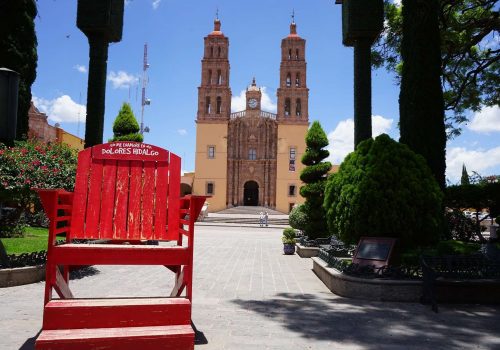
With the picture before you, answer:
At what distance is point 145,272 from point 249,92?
4433cm

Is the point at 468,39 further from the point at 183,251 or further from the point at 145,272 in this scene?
the point at 183,251

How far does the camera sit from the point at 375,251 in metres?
6.37

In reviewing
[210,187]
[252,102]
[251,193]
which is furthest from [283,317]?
[252,102]

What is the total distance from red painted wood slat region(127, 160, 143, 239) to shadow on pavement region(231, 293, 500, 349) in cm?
171

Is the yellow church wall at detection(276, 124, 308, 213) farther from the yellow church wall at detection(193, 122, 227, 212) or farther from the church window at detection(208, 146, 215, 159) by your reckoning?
the church window at detection(208, 146, 215, 159)

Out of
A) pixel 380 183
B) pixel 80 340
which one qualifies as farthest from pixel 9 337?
pixel 380 183

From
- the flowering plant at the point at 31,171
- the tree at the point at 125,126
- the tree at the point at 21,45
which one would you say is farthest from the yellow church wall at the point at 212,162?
the flowering plant at the point at 31,171

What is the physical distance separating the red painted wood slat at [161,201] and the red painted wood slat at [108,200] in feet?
1.34

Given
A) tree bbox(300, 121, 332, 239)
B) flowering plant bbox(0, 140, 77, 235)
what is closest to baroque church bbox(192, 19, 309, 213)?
tree bbox(300, 121, 332, 239)

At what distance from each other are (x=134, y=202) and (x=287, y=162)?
148 feet

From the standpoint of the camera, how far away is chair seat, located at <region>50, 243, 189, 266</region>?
10.2ft

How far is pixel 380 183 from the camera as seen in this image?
668 centimetres

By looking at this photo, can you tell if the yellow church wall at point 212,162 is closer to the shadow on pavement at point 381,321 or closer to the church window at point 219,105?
the church window at point 219,105

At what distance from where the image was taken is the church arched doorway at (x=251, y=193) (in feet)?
163
